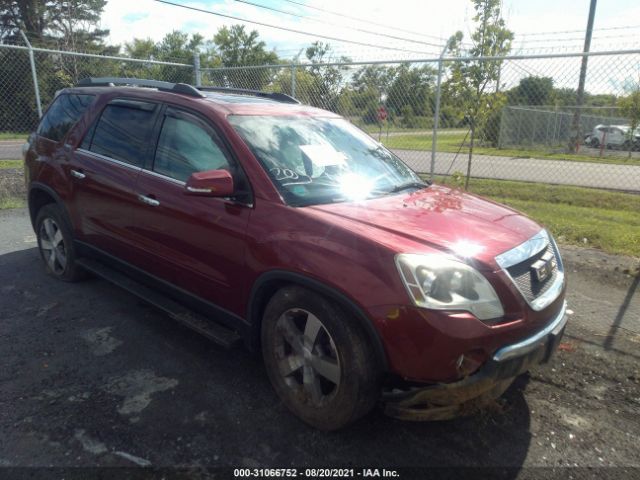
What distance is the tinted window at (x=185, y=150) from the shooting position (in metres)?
3.19

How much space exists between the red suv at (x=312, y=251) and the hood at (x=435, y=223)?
1 centimetres

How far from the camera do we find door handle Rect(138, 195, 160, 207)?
3.41 meters

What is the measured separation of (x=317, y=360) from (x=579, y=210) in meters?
7.18

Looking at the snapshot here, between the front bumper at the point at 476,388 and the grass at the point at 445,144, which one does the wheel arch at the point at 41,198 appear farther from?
the grass at the point at 445,144

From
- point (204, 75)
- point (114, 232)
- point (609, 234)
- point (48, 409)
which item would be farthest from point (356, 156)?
point (204, 75)

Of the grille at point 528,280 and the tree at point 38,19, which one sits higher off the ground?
the tree at point 38,19

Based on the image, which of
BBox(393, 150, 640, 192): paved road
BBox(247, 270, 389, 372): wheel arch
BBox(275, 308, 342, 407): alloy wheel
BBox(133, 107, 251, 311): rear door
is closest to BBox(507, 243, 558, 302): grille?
BBox(247, 270, 389, 372): wheel arch

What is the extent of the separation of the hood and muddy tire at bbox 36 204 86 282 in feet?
9.59

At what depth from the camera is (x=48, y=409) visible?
111 inches

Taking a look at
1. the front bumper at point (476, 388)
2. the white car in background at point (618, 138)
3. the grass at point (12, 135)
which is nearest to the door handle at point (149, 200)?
the front bumper at point (476, 388)

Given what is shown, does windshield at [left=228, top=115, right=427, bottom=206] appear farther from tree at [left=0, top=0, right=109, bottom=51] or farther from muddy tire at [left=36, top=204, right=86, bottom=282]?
tree at [left=0, top=0, right=109, bottom=51]

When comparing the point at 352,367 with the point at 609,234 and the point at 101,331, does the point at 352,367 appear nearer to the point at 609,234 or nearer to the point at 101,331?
the point at 101,331

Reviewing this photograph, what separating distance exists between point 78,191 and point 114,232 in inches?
25.6

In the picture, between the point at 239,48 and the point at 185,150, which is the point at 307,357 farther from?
the point at 239,48
